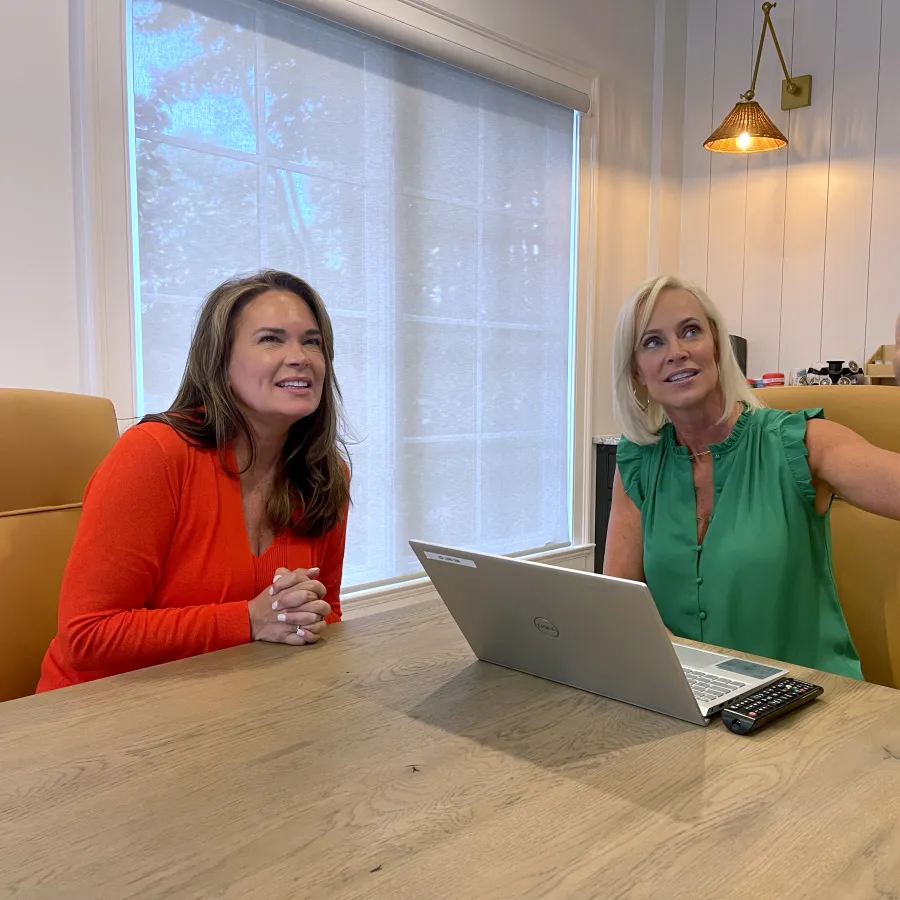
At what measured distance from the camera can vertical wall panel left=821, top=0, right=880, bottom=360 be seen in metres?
3.18

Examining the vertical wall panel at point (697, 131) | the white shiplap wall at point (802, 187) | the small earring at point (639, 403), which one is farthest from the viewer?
the vertical wall panel at point (697, 131)

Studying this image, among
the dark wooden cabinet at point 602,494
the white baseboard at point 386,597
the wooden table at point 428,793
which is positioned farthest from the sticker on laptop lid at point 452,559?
the dark wooden cabinet at point 602,494

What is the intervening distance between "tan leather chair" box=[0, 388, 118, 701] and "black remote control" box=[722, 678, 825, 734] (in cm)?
104

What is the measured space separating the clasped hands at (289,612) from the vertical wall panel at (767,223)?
9.30 feet

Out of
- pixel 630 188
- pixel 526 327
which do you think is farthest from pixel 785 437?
pixel 630 188

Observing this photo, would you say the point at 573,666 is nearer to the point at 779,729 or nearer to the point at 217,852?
the point at 779,729

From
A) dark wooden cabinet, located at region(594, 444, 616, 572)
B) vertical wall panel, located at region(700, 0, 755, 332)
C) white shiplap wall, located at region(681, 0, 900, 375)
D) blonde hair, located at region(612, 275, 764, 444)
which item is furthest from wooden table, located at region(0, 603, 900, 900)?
vertical wall panel, located at region(700, 0, 755, 332)

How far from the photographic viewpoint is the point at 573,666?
967 millimetres

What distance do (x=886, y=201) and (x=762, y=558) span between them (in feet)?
7.89

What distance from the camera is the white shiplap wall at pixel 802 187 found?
3178 millimetres

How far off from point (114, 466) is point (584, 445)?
98.0 inches

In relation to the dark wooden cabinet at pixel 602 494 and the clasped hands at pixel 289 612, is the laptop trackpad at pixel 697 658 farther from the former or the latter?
the dark wooden cabinet at pixel 602 494

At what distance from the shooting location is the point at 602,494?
11.4 ft

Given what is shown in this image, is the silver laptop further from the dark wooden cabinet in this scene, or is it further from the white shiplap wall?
the white shiplap wall
